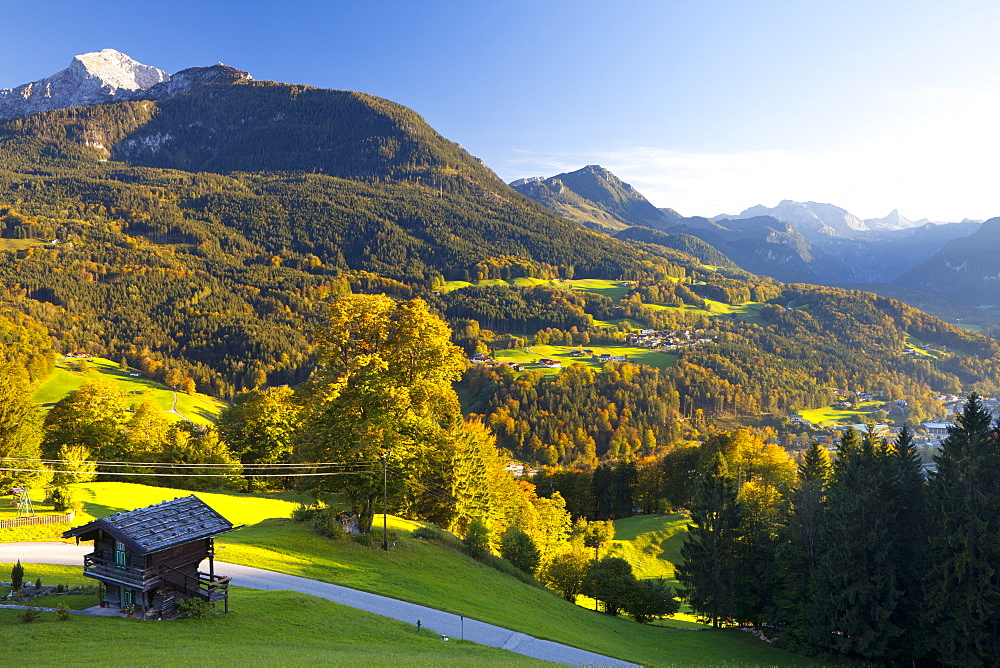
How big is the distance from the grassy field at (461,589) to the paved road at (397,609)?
2.42 ft

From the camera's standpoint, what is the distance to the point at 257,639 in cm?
1936

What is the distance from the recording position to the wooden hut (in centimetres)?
2053

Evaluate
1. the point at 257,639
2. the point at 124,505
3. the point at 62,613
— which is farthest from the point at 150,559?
the point at 124,505

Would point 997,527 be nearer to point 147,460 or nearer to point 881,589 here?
point 881,589

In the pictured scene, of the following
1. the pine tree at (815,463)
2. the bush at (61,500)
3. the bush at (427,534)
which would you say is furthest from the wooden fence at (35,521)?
the pine tree at (815,463)

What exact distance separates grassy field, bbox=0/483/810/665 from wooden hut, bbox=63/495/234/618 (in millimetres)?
2334

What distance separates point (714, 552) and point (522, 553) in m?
15.2

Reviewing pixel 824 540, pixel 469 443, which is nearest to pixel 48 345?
pixel 469 443

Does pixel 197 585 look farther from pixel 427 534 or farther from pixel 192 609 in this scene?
pixel 427 534

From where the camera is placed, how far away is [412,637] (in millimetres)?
22141

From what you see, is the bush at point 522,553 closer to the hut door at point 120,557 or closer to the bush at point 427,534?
the bush at point 427,534

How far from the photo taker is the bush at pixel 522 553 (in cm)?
4400

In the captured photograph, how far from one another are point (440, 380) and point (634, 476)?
64.6 m

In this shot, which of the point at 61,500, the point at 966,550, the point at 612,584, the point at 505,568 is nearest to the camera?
the point at 966,550
